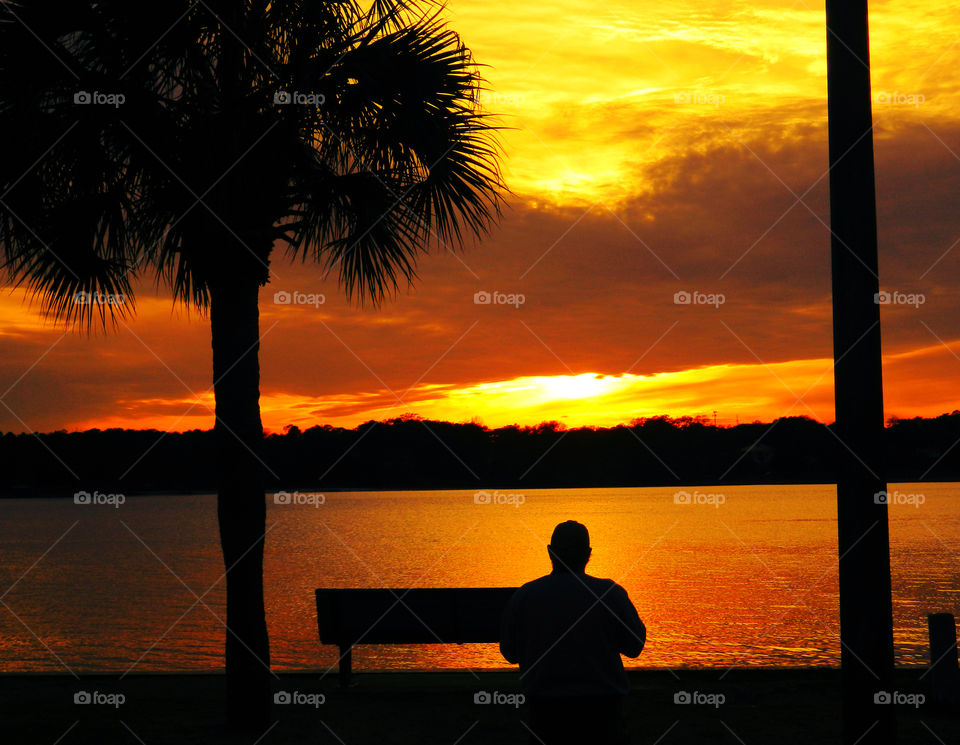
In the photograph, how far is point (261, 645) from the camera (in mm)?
8211

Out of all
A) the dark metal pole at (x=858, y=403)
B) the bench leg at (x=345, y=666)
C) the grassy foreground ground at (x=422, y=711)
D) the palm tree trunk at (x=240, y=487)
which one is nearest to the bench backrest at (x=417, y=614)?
the bench leg at (x=345, y=666)

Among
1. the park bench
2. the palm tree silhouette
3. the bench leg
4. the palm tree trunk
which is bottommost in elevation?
the bench leg

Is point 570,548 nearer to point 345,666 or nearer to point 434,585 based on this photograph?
point 345,666

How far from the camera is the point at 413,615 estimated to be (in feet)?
32.0

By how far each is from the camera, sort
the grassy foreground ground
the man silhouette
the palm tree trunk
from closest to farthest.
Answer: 1. the man silhouette
2. the grassy foreground ground
3. the palm tree trunk

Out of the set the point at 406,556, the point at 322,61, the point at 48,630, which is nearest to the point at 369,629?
the point at 322,61

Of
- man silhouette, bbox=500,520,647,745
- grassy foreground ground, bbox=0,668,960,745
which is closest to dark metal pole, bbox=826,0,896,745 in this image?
man silhouette, bbox=500,520,647,745

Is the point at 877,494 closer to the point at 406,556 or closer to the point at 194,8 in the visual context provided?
the point at 194,8

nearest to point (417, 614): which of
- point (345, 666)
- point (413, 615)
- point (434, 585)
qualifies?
point (413, 615)

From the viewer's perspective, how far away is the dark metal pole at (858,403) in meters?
4.14

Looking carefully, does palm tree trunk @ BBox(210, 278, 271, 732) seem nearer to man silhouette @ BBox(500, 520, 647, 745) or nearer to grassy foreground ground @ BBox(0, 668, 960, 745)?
grassy foreground ground @ BBox(0, 668, 960, 745)

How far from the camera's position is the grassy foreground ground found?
752cm

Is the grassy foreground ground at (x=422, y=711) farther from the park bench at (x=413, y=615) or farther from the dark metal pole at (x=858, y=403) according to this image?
the dark metal pole at (x=858, y=403)

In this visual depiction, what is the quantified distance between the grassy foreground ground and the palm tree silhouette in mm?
735
